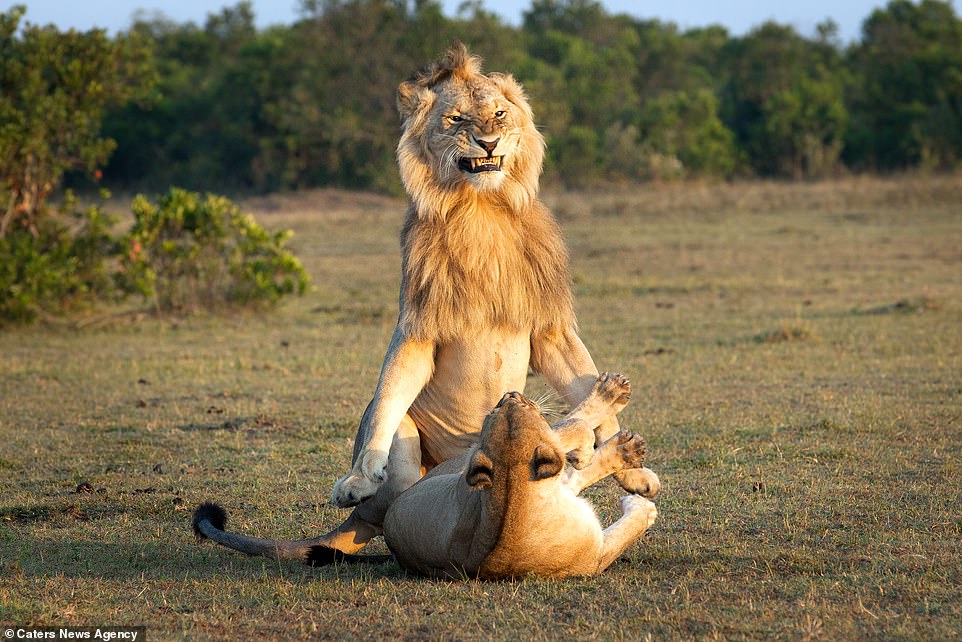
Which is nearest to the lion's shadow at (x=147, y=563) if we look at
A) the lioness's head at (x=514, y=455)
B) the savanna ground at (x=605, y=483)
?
the savanna ground at (x=605, y=483)

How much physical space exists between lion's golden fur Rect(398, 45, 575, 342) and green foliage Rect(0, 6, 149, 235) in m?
8.11

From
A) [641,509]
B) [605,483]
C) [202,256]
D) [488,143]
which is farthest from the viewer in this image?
[202,256]

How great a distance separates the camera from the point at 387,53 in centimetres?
3222

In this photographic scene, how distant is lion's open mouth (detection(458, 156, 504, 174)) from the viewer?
4.40 meters

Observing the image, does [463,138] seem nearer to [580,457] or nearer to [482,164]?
[482,164]

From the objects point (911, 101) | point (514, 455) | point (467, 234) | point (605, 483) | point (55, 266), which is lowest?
point (605, 483)

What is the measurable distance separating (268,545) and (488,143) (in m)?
1.67

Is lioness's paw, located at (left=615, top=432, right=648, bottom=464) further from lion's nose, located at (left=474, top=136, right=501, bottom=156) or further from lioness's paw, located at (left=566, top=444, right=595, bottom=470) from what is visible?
lion's nose, located at (left=474, top=136, right=501, bottom=156)

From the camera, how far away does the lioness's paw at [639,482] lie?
4.23 m

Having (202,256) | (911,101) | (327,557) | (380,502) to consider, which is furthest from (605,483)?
(911,101)

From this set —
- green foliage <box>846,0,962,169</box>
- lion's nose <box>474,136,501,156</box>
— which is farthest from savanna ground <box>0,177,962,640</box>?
green foliage <box>846,0,962,169</box>

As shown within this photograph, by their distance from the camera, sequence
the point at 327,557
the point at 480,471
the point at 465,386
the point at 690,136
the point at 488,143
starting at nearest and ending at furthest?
the point at 480,471
the point at 327,557
the point at 488,143
the point at 465,386
the point at 690,136

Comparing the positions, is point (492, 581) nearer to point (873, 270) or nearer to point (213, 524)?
point (213, 524)

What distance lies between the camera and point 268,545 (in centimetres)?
422
